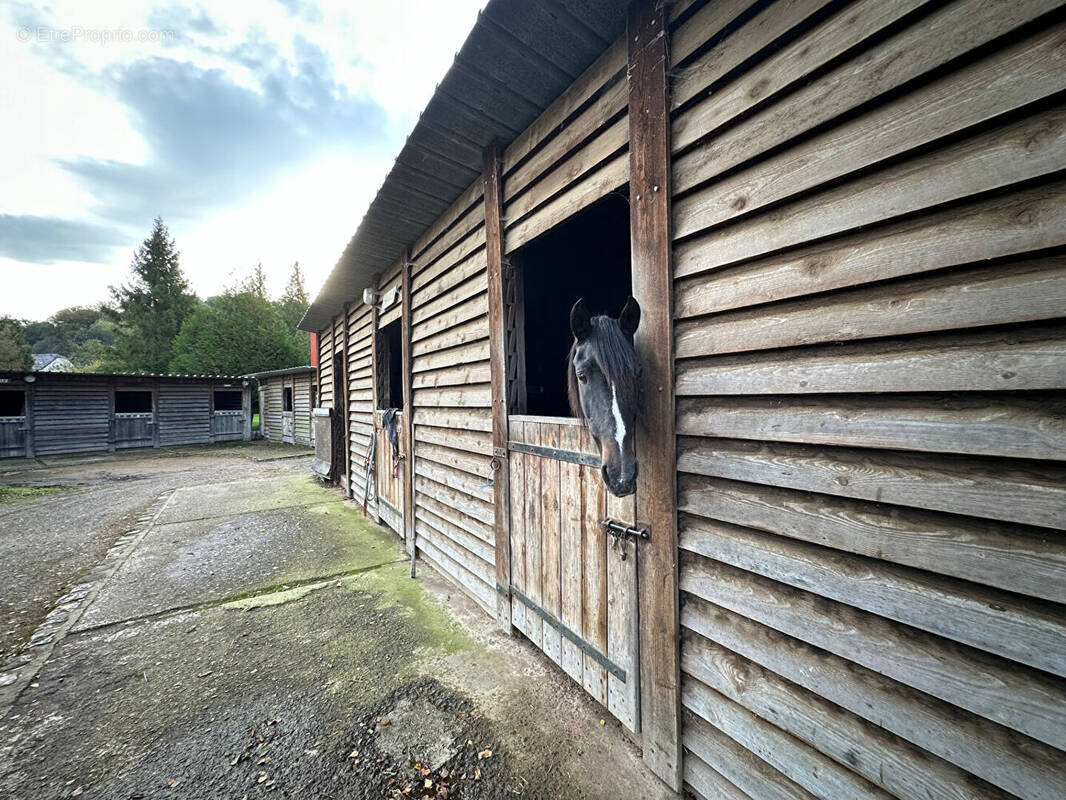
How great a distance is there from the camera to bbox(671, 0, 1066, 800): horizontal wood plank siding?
33.8 inches

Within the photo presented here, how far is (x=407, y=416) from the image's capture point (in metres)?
4.30

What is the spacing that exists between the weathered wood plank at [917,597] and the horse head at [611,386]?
1.59ft

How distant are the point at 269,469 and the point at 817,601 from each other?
38.4 ft

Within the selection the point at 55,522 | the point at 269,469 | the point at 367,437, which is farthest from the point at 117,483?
the point at 367,437

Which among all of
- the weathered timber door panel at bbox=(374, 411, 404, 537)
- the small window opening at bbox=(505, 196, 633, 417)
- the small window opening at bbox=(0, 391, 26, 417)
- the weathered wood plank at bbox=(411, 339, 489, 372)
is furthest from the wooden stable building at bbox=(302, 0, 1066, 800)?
the small window opening at bbox=(0, 391, 26, 417)

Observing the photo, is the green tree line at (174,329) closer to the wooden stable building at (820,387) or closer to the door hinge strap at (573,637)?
the door hinge strap at (573,637)

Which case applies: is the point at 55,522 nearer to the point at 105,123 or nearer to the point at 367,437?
the point at 367,437

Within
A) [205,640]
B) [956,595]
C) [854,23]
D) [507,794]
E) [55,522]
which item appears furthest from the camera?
[55,522]

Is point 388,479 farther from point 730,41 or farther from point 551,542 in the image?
point 730,41

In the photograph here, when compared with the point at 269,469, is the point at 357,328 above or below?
above

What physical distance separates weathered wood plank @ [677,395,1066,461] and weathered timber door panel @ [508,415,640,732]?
71 cm

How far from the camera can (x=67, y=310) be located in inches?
2030

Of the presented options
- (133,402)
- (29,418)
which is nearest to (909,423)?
(29,418)

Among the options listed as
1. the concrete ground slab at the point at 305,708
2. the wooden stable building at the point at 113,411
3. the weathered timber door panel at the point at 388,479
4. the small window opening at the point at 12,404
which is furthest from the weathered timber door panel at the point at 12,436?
the weathered timber door panel at the point at 388,479
